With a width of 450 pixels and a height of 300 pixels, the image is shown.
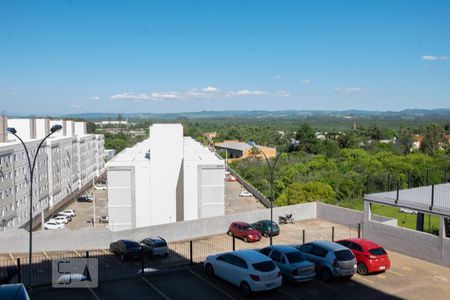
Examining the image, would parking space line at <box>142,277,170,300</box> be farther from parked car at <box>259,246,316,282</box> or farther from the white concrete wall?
the white concrete wall

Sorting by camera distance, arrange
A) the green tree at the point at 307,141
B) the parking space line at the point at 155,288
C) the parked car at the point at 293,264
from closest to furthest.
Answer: the parking space line at the point at 155,288 → the parked car at the point at 293,264 → the green tree at the point at 307,141

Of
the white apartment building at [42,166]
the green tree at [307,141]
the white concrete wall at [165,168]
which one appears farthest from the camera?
the green tree at [307,141]

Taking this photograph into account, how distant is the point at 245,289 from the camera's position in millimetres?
13250

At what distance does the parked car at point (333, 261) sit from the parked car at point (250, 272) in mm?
2330

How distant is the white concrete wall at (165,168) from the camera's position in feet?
112

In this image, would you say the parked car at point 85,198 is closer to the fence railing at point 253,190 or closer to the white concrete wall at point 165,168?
the fence railing at point 253,190

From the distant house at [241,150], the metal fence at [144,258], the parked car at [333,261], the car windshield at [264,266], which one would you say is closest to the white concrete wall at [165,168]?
the metal fence at [144,258]

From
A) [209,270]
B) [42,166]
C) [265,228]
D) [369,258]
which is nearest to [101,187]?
[42,166]

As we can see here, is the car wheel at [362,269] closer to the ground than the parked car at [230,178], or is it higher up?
higher up

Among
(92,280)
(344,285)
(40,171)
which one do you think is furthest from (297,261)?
(40,171)

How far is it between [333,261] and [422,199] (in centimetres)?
653

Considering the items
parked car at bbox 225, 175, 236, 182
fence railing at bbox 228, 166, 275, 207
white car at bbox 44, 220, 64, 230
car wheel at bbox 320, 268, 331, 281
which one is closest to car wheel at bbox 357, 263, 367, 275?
car wheel at bbox 320, 268, 331, 281

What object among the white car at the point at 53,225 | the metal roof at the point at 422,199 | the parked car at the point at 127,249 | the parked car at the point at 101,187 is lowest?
the parked car at the point at 101,187

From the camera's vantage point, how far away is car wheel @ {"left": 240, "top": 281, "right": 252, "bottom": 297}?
516 inches
